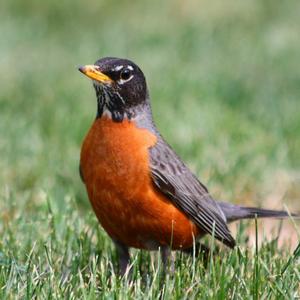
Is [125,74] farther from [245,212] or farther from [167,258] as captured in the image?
[245,212]

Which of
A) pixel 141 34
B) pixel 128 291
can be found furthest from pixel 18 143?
pixel 141 34

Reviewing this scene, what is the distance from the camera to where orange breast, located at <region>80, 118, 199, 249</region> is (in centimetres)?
449

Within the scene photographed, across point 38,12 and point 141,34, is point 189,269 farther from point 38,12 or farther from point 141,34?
point 38,12

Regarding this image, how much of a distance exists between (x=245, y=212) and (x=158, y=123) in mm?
2469

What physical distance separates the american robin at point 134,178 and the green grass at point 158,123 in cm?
21

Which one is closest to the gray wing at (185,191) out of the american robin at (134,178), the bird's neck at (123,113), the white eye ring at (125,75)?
the american robin at (134,178)

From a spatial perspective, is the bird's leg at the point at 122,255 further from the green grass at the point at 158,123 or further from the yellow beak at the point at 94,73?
the yellow beak at the point at 94,73

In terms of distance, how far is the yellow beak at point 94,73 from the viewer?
4535 mm

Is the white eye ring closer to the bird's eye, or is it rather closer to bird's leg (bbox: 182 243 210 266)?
the bird's eye

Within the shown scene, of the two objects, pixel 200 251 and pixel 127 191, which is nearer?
pixel 127 191

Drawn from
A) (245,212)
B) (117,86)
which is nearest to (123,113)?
(117,86)

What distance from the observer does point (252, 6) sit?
41.7 feet

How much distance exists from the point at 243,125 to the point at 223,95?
100cm

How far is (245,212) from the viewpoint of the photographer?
516 cm
